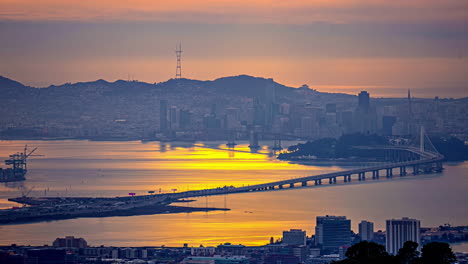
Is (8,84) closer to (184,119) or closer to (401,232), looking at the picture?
(184,119)

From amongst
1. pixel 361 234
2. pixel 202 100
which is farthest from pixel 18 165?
pixel 202 100

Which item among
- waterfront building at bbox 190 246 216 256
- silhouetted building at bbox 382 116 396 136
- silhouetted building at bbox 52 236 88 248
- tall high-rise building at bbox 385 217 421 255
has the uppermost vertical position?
silhouetted building at bbox 382 116 396 136

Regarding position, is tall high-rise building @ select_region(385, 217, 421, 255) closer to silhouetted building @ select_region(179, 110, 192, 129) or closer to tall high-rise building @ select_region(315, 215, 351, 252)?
tall high-rise building @ select_region(315, 215, 351, 252)

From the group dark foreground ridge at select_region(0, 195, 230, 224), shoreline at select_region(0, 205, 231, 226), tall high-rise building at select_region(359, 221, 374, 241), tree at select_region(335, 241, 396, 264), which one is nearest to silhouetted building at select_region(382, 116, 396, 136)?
dark foreground ridge at select_region(0, 195, 230, 224)

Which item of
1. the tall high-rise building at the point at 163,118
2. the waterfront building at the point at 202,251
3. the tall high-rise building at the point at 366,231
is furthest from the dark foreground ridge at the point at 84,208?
the tall high-rise building at the point at 163,118

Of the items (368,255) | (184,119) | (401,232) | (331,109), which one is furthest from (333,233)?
(184,119)

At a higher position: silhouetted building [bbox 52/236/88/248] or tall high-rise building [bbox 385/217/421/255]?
tall high-rise building [bbox 385/217/421/255]
